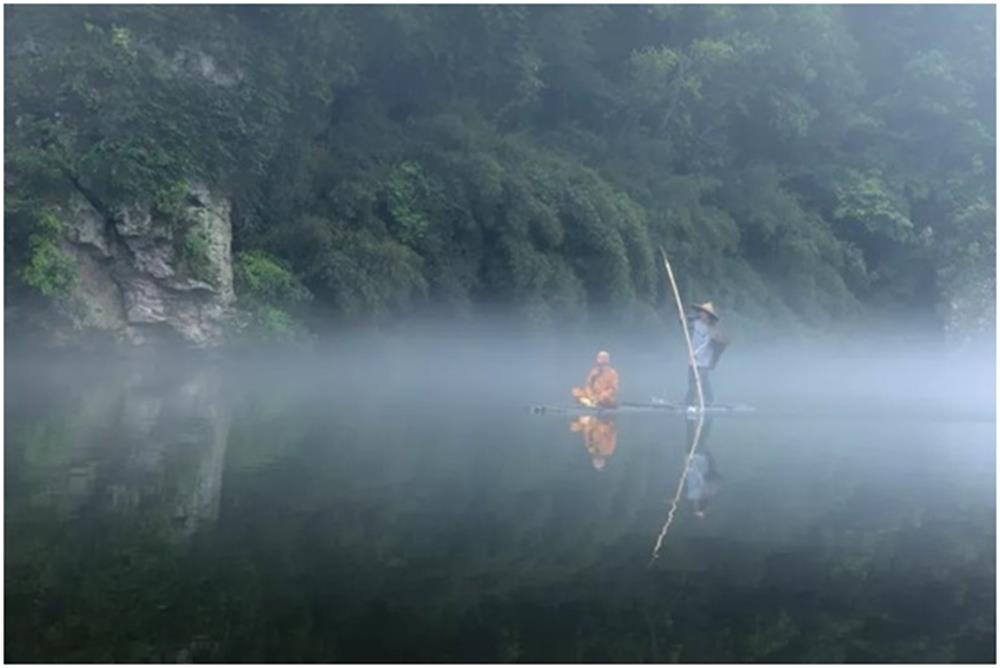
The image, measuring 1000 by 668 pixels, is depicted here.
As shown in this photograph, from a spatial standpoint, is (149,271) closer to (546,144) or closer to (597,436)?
(597,436)

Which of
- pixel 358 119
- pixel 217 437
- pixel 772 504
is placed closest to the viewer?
pixel 772 504

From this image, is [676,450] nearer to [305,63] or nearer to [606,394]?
[606,394]

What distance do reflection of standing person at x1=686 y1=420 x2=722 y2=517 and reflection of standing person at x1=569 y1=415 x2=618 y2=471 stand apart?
822mm

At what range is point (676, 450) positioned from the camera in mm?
16266

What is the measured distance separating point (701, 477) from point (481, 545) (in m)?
4.15

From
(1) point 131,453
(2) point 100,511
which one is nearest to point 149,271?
(1) point 131,453

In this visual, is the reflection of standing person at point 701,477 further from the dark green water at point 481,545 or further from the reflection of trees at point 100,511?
the reflection of trees at point 100,511

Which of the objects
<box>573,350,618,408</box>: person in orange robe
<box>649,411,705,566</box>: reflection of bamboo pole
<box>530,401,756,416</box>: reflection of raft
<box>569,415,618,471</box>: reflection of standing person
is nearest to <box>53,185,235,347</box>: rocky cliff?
<box>530,401,756,416</box>: reflection of raft

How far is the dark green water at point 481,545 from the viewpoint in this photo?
25.7 feet

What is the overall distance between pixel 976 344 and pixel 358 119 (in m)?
18.8

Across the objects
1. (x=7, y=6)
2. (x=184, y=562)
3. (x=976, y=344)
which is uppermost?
(x=7, y=6)

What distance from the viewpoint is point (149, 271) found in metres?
30.0

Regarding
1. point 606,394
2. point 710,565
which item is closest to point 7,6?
point 606,394

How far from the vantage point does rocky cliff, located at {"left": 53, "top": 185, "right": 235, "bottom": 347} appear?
29203 millimetres
